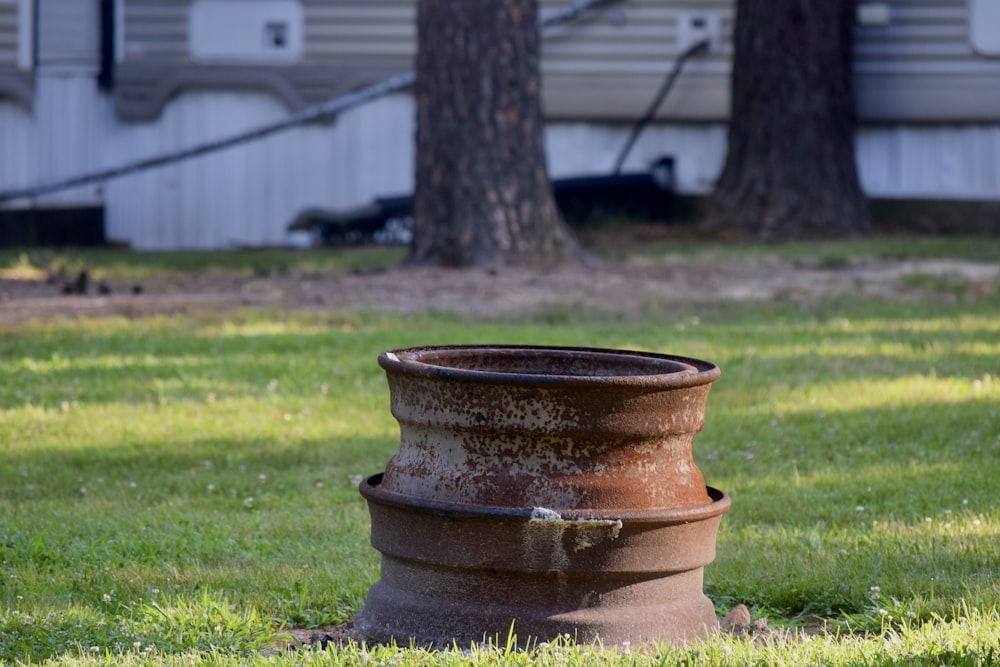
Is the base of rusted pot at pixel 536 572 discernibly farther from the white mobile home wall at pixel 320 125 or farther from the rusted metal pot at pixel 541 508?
the white mobile home wall at pixel 320 125

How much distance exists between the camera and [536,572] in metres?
3.31

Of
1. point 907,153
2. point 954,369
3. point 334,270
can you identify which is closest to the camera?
point 954,369

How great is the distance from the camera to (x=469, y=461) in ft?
10.9

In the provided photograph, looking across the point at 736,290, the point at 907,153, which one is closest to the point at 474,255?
the point at 736,290

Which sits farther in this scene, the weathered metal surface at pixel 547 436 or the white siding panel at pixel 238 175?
the white siding panel at pixel 238 175

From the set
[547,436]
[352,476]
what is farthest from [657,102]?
[547,436]

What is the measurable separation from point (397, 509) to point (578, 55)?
15.2 m

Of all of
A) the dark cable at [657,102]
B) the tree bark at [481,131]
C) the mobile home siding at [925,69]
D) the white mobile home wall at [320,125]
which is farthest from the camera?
the dark cable at [657,102]

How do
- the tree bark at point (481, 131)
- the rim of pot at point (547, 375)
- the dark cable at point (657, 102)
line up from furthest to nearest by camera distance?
the dark cable at point (657, 102) → the tree bark at point (481, 131) → the rim of pot at point (547, 375)

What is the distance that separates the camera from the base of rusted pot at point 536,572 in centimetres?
328

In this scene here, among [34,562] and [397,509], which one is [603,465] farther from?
[34,562]

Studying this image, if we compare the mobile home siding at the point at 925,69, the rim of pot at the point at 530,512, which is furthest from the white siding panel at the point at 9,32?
the rim of pot at the point at 530,512

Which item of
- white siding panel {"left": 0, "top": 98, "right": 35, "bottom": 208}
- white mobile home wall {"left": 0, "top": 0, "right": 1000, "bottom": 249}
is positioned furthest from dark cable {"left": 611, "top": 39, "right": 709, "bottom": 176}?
white siding panel {"left": 0, "top": 98, "right": 35, "bottom": 208}

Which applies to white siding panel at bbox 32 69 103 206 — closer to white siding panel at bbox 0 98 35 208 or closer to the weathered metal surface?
white siding panel at bbox 0 98 35 208
